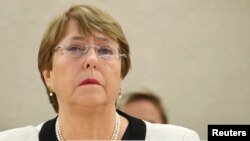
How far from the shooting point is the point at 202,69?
290 cm

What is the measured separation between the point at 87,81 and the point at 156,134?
0.27 meters

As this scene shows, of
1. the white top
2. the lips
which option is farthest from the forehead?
the white top

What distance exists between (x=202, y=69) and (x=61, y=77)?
1859 mm

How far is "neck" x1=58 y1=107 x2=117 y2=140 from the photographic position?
1.22 m

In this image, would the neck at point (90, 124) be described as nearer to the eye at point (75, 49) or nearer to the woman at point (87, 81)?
the woman at point (87, 81)

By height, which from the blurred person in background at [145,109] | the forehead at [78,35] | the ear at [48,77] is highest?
the forehead at [78,35]

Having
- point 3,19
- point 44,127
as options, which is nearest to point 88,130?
point 44,127

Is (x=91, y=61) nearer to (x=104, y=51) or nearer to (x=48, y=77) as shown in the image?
(x=104, y=51)

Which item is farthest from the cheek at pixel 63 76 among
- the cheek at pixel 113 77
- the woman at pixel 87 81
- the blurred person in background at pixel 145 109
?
the blurred person in background at pixel 145 109

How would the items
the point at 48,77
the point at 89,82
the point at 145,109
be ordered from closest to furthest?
the point at 89,82, the point at 48,77, the point at 145,109

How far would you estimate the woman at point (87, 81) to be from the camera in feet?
3.86

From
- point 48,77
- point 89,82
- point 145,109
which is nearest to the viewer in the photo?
point 89,82

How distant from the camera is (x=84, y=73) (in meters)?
1.17

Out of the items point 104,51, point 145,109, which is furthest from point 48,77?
point 145,109
